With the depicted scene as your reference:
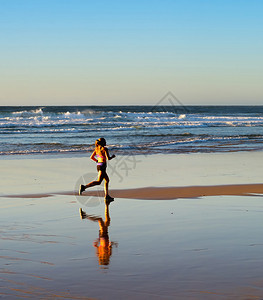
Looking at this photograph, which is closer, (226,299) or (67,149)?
(226,299)

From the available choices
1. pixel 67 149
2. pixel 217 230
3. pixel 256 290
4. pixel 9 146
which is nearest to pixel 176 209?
pixel 217 230

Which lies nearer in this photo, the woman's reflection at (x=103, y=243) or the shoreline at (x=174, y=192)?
the woman's reflection at (x=103, y=243)

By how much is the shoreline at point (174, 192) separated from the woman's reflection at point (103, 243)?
209 centimetres

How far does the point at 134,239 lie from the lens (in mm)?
6445

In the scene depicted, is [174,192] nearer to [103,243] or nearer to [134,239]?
[134,239]

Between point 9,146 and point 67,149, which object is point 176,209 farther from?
point 9,146

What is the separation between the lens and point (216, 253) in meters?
5.74

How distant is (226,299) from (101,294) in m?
1.21

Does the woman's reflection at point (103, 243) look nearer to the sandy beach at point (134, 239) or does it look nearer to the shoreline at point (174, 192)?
the sandy beach at point (134, 239)

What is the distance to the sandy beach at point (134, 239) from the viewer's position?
471cm

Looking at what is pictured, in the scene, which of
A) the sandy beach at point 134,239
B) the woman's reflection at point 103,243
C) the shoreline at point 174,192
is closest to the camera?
the sandy beach at point 134,239

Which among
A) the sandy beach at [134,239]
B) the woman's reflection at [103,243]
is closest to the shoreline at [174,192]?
the sandy beach at [134,239]

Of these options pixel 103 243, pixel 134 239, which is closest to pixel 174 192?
pixel 134 239

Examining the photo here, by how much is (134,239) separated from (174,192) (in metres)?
4.32
